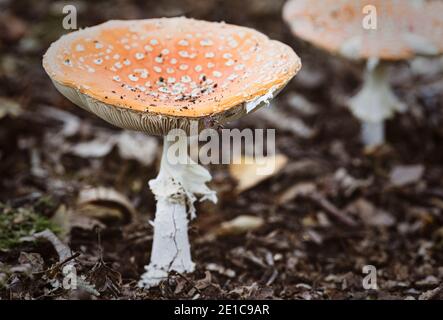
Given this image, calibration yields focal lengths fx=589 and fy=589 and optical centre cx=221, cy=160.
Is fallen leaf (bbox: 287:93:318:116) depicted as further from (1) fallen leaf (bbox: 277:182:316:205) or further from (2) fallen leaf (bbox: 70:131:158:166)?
(2) fallen leaf (bbox: 70:131:158:166)

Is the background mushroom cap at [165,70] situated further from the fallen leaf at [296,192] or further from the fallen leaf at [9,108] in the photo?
the fallen leaf at [9,108]

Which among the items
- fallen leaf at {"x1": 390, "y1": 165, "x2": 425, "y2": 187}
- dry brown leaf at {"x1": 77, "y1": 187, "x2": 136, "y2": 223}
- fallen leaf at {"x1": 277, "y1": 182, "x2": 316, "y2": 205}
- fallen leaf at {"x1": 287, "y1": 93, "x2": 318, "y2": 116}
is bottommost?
dry brown leaf at {"x1": 77, "y1": 187, "x2": 136, "y2": 223}

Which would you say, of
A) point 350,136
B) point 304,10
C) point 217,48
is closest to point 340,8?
point 304,10

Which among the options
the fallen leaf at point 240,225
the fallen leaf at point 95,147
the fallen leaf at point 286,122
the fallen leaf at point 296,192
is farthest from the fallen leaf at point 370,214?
the fallen leaf at point 95,147

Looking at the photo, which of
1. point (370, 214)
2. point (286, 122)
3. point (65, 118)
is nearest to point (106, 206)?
point (65, 118)

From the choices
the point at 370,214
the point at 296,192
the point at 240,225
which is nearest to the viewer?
the point at 240,225

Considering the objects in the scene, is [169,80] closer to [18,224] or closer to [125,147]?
[18,224]

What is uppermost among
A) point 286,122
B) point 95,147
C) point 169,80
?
point 286,122

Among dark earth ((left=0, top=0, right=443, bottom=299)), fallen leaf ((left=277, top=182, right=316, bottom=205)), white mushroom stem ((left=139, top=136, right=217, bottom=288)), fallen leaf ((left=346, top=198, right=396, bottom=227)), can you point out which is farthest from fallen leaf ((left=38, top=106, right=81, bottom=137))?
fallen leaf ((left=346, top=198, right=396, bottom=227))
